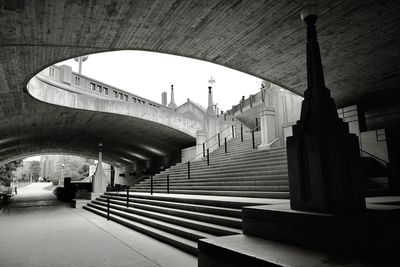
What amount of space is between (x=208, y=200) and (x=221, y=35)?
4.70 meters

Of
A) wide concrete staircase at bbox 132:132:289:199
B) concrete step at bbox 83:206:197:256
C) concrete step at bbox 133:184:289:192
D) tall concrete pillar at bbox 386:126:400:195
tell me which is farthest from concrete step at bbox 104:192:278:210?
tall concrete pillar at bbox 386:126:400:195

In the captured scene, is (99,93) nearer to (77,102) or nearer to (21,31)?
(77,102)

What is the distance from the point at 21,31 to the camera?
267 inches

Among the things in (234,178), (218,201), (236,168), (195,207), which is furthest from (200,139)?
(218,201)

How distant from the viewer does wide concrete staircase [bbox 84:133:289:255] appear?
20.0 ft

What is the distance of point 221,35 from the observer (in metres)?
8.12

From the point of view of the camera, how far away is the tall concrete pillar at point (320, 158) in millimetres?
3480

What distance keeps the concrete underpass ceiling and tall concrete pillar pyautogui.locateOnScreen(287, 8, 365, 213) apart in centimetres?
369

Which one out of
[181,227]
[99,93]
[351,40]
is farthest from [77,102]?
[99,93]

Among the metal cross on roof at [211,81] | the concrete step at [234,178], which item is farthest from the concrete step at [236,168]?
the metal cross on roof at [211,81]

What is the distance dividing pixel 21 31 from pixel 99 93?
89.8ft

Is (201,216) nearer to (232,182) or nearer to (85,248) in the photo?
(85,248)

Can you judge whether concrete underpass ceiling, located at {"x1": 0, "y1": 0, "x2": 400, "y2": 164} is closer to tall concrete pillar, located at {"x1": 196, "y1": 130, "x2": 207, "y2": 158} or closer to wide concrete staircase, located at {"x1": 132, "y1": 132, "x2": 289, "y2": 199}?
wide concrete staircase, located at {"x1": 132, "y1": 132, "x2": 289, "y2": 199}

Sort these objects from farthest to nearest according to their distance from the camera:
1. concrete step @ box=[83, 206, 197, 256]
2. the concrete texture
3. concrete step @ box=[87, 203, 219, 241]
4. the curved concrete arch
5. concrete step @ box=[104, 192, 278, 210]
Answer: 1. the curved concrete arch
2. concrete step @ box=[104, 192, 278, 210]
3. concrete step @ box=[87, 203, 219, 241]
4. concrete step @ box=[83, 206, 197, 256]
5. the concrete texture
